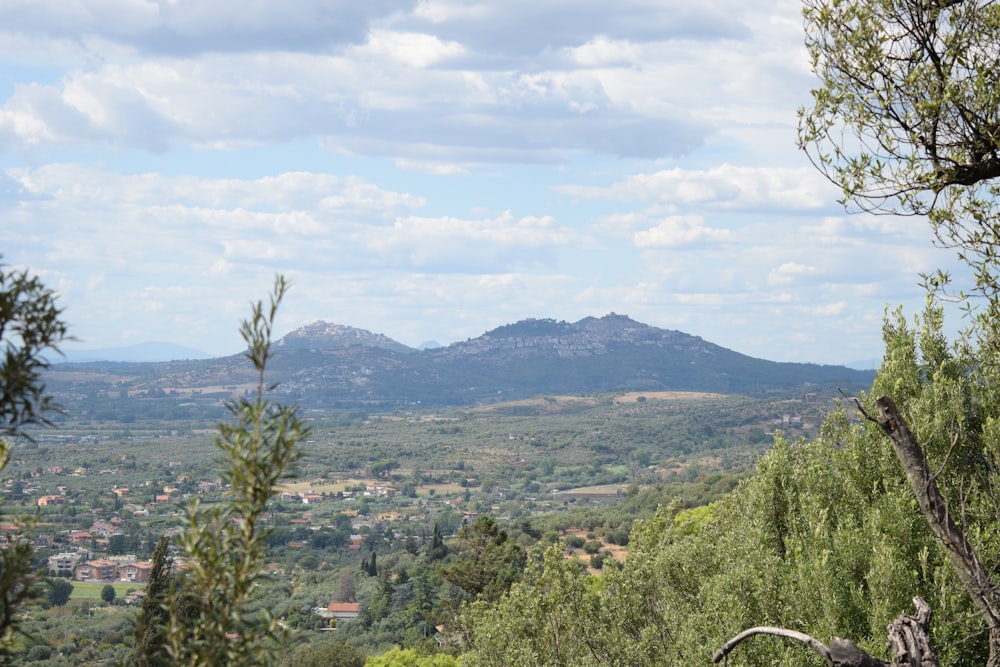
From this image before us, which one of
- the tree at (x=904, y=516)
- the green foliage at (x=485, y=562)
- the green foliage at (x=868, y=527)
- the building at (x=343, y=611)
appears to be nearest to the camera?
the tree at (x=904, y=516)

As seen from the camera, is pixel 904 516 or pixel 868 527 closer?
pixel 904 516

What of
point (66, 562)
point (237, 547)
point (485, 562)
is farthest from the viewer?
point (66, 562)

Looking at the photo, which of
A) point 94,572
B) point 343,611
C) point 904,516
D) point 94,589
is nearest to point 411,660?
point 904,516

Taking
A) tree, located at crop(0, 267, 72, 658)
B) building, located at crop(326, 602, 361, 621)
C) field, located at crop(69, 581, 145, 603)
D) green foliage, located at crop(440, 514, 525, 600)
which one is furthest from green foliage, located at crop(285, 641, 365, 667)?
tree, located at crop(0, 267, 72, 658)

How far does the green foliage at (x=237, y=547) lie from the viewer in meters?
4.22

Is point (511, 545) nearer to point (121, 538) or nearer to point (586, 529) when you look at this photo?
point (586, 529)

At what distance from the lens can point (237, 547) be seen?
4.42m

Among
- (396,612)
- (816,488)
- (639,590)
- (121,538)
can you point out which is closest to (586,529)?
(396,612)

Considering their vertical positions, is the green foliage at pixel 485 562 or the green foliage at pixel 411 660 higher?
the green foliage at pixel 485 562

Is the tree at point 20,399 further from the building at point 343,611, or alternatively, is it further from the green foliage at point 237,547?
the building at point 343,611

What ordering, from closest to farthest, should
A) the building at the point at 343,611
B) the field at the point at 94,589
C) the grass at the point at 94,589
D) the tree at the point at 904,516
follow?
the tree at the point at 904,516 → the building at the point at 343,611 → the field at the point at 94,589 → the grass at the point at 94,589

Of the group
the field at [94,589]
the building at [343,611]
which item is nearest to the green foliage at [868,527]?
the building at [343,611]

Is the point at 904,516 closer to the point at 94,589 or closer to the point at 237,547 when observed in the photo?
the point at 237,547

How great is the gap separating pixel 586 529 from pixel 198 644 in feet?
279
